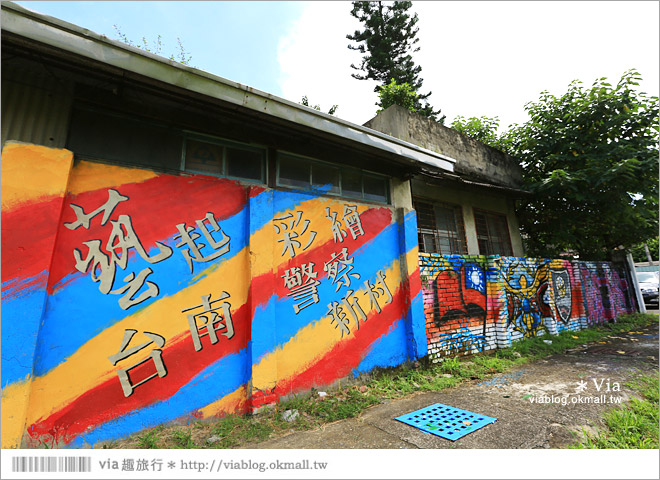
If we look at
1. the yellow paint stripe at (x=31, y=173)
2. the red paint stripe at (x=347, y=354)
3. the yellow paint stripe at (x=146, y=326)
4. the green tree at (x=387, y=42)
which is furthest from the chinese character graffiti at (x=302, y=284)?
the green tree at (x=387, y=42)

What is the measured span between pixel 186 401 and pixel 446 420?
2696 millimetres

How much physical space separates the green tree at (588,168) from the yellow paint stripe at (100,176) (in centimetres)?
841

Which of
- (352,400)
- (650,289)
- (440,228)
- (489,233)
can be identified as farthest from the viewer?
(650,289)

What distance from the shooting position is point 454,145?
7.35 meters

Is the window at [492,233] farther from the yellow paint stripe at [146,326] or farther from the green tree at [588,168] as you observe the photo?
the yellow paint stripe at [146,326]

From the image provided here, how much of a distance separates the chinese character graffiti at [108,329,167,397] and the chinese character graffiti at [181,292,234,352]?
318 mm

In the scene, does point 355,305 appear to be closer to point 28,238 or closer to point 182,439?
point 182,439

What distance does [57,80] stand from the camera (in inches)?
109

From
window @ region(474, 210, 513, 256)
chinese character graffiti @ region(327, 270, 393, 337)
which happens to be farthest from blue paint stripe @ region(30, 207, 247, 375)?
window @ region(474, 210, 513, 256)

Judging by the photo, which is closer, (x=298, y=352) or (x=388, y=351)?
(x=298, y=352)

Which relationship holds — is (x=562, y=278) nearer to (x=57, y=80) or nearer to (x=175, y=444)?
(x=175, y=444)

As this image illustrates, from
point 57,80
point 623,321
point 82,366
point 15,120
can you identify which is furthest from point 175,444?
point 623,321

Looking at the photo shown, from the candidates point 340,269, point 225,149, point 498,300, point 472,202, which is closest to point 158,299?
point 225,149

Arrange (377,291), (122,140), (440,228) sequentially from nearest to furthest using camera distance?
(122,140), (377,291), (440,228)
